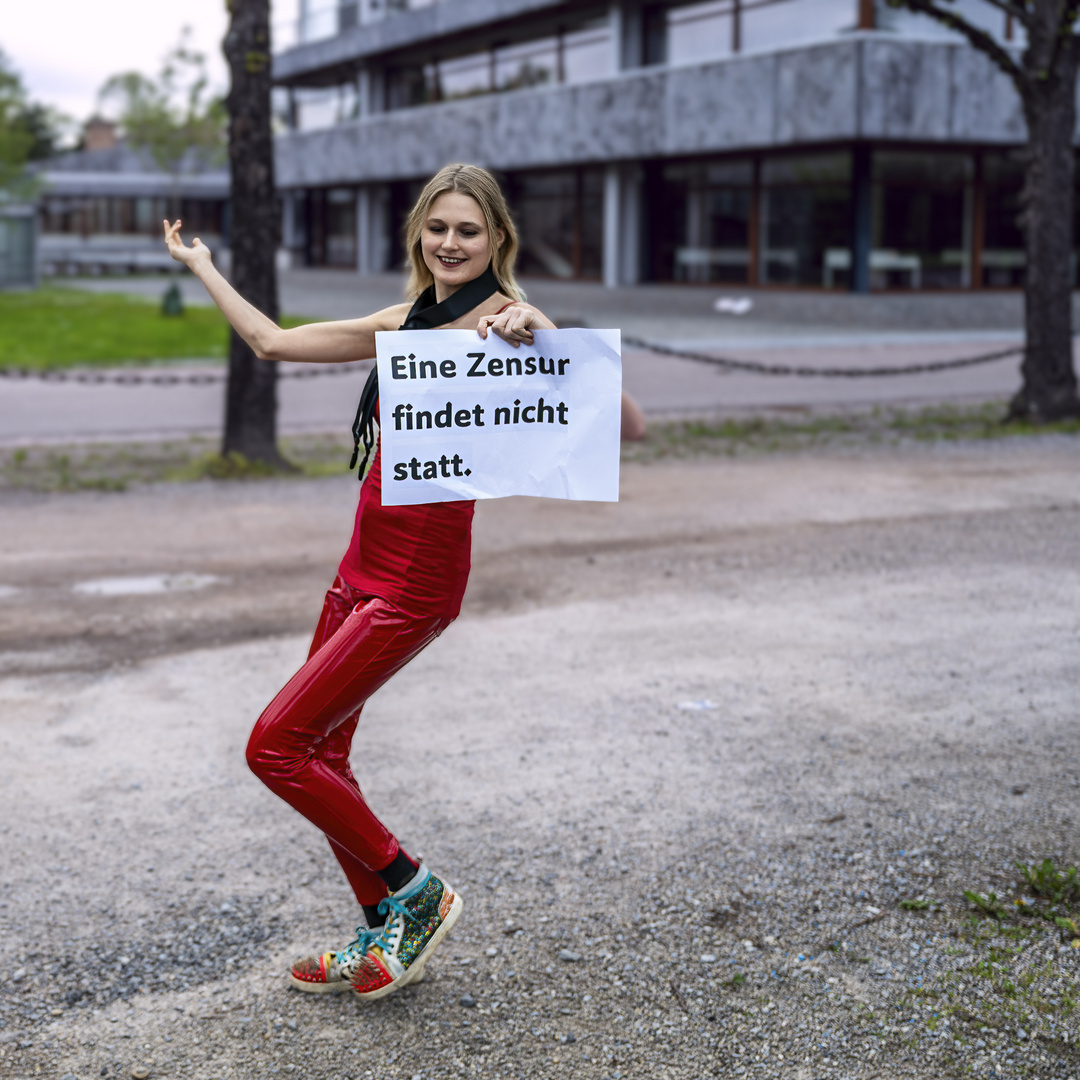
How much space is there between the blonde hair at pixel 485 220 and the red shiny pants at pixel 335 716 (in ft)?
2.67

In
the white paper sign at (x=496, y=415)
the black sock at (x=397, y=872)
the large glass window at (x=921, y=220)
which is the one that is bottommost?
the black sock at (x=397, y=872)

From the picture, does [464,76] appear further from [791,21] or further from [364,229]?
[791,21]

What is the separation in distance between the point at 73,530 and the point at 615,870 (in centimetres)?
639

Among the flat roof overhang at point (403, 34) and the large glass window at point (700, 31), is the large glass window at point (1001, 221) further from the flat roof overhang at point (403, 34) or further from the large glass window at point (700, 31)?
the flat roof overhang at point (403, 34)

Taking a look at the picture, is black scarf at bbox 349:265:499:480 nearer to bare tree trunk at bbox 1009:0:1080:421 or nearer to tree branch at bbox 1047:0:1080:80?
bare tree trunk at bbox 1009:0:1080:421

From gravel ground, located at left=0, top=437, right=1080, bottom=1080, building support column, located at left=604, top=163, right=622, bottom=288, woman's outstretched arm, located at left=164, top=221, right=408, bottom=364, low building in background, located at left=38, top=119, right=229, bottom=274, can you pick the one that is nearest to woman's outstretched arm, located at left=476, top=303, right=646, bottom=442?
woman's outstretched arm, located at left=164, top=221, right=408, bottom=364

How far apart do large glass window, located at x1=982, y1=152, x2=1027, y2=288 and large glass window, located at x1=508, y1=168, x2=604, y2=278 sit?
10401 millimetres

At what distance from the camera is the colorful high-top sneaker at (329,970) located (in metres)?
3.43

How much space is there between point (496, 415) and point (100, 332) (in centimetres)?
2540

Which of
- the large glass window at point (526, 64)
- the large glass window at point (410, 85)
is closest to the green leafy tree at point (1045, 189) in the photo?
the large glass window at point (526, 64)

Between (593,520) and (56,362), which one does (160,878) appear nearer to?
(593,520)

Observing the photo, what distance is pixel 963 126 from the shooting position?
2783 centimetres

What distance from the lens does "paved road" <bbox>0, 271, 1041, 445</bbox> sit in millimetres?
15852

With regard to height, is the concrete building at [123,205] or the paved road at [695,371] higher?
the concrete building at [123,205]
